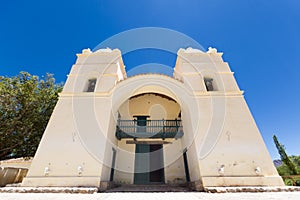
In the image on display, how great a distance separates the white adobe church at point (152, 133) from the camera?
7.66 metres

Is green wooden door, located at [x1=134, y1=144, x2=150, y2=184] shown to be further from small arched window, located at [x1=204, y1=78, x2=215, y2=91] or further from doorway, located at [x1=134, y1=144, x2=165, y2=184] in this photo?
small arched window, located at [x1=204, y1=78, x2=215, y2=91]

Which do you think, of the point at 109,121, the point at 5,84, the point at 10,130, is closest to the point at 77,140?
the point at 109,121

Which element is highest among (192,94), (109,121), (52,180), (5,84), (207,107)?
(5,84)

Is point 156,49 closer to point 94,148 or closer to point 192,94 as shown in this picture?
point 192,94

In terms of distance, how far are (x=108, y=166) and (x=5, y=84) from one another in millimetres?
9386

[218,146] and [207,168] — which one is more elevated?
[218,146]

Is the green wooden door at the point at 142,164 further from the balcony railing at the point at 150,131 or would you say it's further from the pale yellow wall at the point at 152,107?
the pale yellow wall at the point at 152,107

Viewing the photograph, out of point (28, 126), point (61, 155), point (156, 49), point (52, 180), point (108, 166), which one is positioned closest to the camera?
point (52, 180)

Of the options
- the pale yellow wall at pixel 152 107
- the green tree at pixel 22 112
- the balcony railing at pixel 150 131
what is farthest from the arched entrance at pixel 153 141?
the green tree at pixel 22 112

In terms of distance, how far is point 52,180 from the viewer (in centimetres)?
747

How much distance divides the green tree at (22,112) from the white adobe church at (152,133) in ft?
13.2

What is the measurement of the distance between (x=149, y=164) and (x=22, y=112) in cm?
974

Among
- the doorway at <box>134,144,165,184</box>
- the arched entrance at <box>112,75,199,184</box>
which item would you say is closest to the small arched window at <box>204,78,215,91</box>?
the arched entrance at <box>112,75,199,184</box>

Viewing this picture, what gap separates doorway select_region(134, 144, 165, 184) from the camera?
11.1 meters
